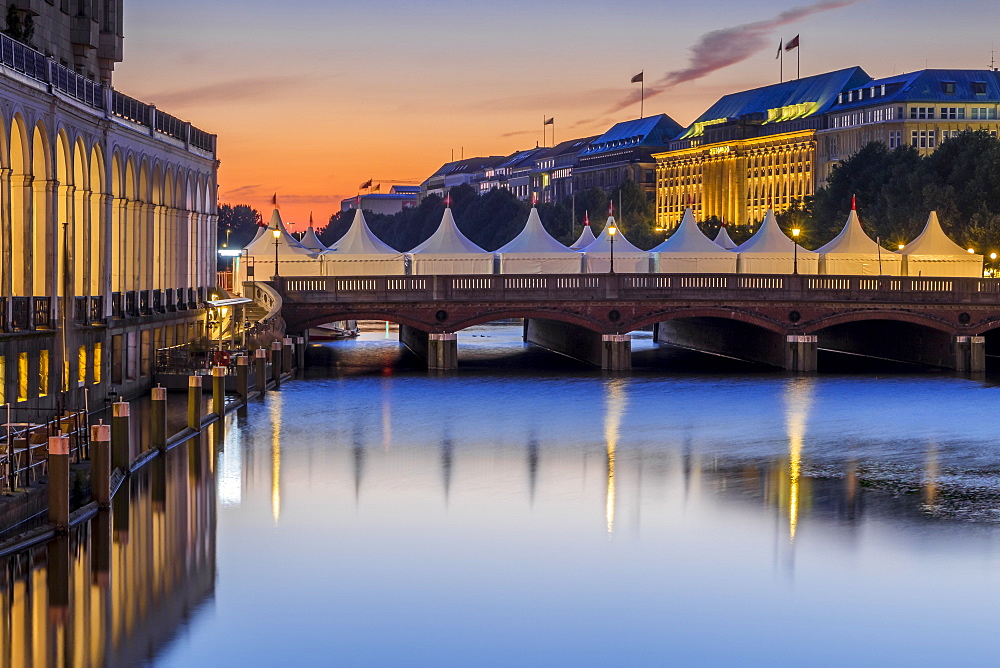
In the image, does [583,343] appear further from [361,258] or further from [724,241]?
[724,241]

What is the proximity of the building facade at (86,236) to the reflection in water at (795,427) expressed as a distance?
55.2 ft

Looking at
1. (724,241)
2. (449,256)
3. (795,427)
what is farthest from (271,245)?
(795,427)

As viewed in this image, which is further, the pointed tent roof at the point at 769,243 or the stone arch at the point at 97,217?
the pointed tent roof at the point at 769,243

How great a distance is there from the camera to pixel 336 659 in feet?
83.6

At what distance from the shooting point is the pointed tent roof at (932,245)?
315 feet

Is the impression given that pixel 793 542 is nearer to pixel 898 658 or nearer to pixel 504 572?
pixel 504 572

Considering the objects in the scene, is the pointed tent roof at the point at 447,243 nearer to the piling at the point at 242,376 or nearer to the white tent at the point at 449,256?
the white tent at the point at 449,256

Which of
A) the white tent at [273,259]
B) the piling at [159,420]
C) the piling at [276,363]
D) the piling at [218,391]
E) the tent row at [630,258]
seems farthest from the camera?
the tent row at [630,258]

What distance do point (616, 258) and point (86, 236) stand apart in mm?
46370

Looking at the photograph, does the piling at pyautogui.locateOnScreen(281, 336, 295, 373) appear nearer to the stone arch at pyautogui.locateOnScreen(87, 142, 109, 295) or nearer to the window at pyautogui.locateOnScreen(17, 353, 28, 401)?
the stone arch at pyautogui.locateOnScreen(87, 142, 109, 295)

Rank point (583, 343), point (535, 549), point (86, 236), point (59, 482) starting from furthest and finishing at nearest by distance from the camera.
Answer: point (583, 343), point (86, 236), point (535, 549), point (59, 482)

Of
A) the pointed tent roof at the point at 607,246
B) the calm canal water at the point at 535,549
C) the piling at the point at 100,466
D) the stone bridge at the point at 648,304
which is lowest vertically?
the calm canal water at the point at 535,549

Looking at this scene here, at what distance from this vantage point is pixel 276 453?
48562 millimetres

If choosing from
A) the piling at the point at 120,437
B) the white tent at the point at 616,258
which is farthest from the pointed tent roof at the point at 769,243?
the piling at the point at 120,437
